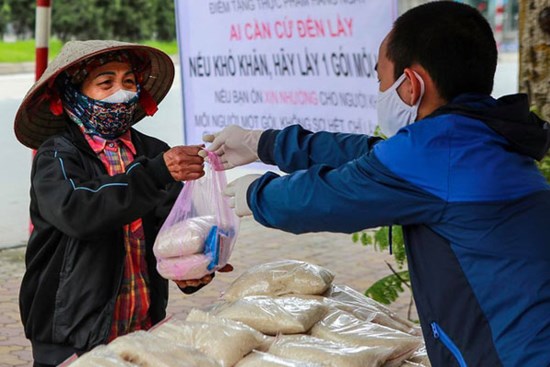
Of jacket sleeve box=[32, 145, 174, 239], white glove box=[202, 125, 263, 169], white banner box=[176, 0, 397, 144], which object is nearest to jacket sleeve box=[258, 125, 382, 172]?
white glove box=[202, 125, 263, 169]

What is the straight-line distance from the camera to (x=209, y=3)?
18.9 ft

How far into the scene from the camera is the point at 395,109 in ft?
6.75

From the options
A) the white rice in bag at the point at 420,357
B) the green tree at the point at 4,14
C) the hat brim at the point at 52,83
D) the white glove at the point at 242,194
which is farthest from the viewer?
the green tree at the point at 4,14

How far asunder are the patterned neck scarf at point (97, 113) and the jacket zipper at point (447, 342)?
4.25 ft

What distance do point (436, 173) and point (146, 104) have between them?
4.80 feet

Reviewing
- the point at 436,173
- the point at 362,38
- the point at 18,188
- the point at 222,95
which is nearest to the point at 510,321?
the point at 436,173

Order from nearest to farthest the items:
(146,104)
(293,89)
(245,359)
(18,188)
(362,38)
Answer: (245,359) → (146,104) → (362,38) → (293,89) → (18,188)

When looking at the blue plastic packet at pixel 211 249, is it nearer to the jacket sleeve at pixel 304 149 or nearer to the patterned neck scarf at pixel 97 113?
the jacket sleeve at pixel 304 149

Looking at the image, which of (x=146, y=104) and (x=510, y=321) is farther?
(x=146, y=104)

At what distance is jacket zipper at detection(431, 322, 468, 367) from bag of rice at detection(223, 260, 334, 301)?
2.56 ft

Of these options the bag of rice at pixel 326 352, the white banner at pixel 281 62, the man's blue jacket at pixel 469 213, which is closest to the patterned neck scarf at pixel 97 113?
the bag of rice at pixel 326 352

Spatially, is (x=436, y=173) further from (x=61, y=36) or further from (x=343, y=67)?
(x=61, y=36)

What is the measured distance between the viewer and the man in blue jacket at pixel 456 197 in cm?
184

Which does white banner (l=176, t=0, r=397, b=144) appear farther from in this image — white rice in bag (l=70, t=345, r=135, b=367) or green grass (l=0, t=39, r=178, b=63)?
green grass (l=0, t=39, r=178, b=63)
